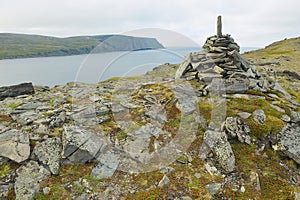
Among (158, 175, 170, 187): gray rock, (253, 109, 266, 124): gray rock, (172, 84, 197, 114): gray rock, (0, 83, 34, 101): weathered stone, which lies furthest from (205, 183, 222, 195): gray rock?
(0, 83, 34, 101): weathered stone

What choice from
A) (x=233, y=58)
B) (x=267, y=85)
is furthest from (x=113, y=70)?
(x=267, y=85)

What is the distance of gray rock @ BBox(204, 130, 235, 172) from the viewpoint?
10.6 metres

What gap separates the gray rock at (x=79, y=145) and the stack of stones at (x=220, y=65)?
10848 millimetres

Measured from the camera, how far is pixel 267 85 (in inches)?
776

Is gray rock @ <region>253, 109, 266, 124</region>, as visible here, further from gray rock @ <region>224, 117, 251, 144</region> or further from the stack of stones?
the stack of stones

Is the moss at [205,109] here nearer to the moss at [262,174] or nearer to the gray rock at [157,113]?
the gray rock at [157,113]

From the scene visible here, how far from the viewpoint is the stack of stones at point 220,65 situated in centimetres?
1833

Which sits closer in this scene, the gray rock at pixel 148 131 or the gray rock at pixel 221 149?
the gray rock at pixel 221 149

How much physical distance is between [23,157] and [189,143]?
8.50 meters

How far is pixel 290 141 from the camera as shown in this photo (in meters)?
12.2

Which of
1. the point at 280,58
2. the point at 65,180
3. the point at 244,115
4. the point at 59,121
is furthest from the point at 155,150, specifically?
the point at 280,58

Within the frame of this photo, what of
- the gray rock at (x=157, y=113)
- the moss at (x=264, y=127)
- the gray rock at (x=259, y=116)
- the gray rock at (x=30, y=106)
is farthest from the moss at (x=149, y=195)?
the gray rock at (x=30, y=106)

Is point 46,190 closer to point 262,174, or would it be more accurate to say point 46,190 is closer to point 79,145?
point 79,145

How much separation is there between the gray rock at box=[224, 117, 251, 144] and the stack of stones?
5.85m
